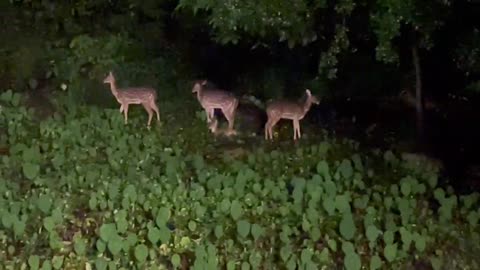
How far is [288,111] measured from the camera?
568cm

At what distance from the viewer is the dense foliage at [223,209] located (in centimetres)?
440

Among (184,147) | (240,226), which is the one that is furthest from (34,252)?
(184,147)

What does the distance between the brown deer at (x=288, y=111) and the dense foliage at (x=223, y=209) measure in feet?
0.44

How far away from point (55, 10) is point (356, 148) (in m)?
2.77

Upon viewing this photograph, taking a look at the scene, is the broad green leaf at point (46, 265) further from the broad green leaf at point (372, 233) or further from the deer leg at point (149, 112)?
the deer leg at point (149, 112)

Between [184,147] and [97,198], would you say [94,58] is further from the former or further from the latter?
[97,198]

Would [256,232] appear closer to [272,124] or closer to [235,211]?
[235,211]

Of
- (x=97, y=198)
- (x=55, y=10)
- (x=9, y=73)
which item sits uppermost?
(x=55, y=10)

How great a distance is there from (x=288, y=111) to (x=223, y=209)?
1.21 m

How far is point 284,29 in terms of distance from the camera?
15.5 feet

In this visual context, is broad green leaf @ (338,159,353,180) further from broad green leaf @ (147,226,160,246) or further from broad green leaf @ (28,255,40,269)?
broad green leaf @ (28,255,40,269)

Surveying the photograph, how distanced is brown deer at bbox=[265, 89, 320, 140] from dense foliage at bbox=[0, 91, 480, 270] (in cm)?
13

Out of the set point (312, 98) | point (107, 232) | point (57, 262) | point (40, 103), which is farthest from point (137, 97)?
point (57, 262)

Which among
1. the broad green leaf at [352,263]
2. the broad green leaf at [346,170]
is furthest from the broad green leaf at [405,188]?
the broad green leaf at [352,263]
